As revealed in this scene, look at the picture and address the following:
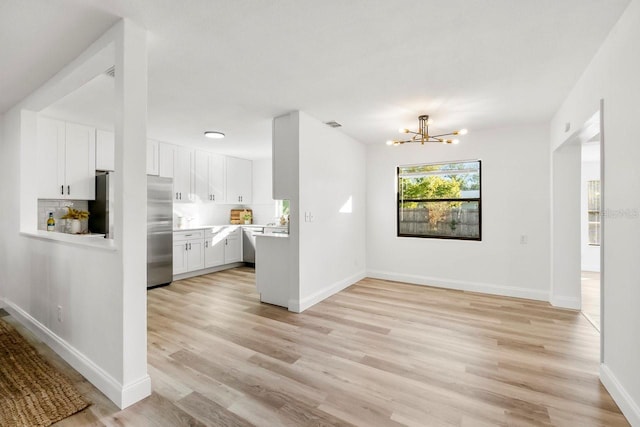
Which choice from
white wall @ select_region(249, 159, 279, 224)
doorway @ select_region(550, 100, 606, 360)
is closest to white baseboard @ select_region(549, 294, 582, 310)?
doorway @ select_region(550, 100, 606, 360)

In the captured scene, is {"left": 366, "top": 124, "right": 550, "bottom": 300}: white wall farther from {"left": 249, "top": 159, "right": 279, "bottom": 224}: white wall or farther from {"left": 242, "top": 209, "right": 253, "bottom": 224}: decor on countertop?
{"left": 242, "top": 209, "right": 253, "bottom": 224}: decor on countertop

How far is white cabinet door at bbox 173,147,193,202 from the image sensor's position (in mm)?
5648

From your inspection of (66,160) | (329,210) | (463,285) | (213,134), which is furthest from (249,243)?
→ (463,285)

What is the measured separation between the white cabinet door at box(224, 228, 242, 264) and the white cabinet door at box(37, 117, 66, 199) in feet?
9.55

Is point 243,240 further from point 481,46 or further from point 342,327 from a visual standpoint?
point 481,46

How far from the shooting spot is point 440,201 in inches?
203

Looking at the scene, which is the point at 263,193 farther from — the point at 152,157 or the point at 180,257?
the point at 152,157

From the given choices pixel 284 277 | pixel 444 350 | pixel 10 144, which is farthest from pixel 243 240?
pixel 444 350

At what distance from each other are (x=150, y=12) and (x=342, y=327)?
3.15 metres

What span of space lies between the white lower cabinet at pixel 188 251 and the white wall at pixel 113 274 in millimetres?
2366

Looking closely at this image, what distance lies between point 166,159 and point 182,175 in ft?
1.33

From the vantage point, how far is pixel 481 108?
3643mm

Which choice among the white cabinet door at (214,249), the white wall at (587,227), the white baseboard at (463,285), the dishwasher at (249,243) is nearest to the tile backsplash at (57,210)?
the white cabinet door at (214,249)

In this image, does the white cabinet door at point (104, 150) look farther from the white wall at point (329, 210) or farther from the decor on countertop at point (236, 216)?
the white wall at point (329, 210)
